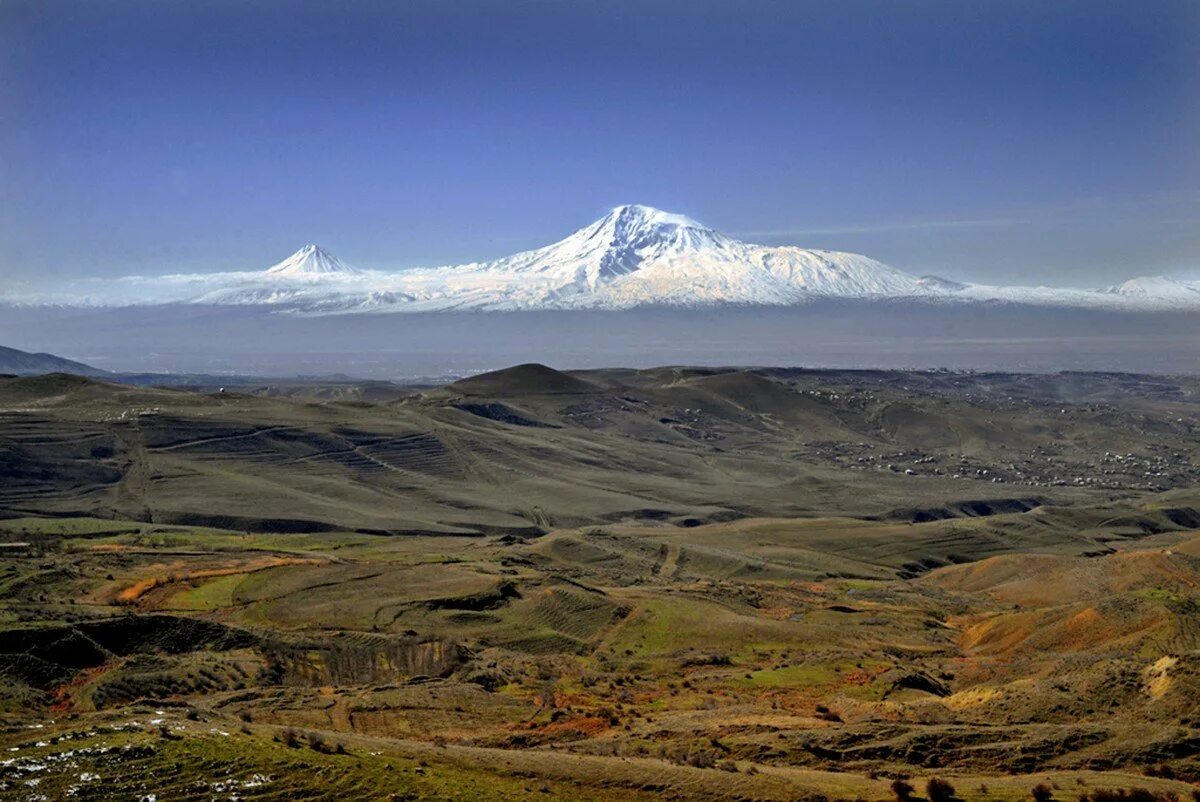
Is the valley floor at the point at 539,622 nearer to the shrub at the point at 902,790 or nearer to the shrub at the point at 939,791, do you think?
the shrub at the point at 902,790

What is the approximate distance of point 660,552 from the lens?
91.9 m

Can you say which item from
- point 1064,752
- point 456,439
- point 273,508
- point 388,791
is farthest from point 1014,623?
point 456,439

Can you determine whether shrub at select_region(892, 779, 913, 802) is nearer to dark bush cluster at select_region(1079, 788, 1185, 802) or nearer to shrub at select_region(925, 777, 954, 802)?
shrub at select_region(925, 777, 954, 802)

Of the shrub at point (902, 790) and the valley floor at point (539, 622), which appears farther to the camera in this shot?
the valley floor at point (539, 622)

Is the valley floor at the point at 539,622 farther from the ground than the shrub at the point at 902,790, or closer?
closer

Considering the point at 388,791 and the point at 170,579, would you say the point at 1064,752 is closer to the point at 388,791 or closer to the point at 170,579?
the point at 388,791

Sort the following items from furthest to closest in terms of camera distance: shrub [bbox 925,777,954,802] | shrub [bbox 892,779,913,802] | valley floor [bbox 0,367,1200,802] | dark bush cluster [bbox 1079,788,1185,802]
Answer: valley floor [bbox 0,367,1200,802]
shrub [bbox 892,779,913,802]
shrub [bbox 925,777,954,802]
dark bush cluster [bbox 1079,788,1185,802]

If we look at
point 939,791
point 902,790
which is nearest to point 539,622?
point 902,790

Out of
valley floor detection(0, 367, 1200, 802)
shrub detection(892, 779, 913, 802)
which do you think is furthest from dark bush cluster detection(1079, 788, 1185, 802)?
shrub detection(892, 779, 913, 802)

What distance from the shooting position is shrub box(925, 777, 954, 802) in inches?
956

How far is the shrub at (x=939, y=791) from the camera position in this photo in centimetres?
2428

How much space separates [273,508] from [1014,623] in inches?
2803

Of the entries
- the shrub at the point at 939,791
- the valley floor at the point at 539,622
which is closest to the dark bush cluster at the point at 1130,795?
the valley floor at the point at 539,622

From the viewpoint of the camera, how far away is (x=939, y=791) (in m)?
24.5
